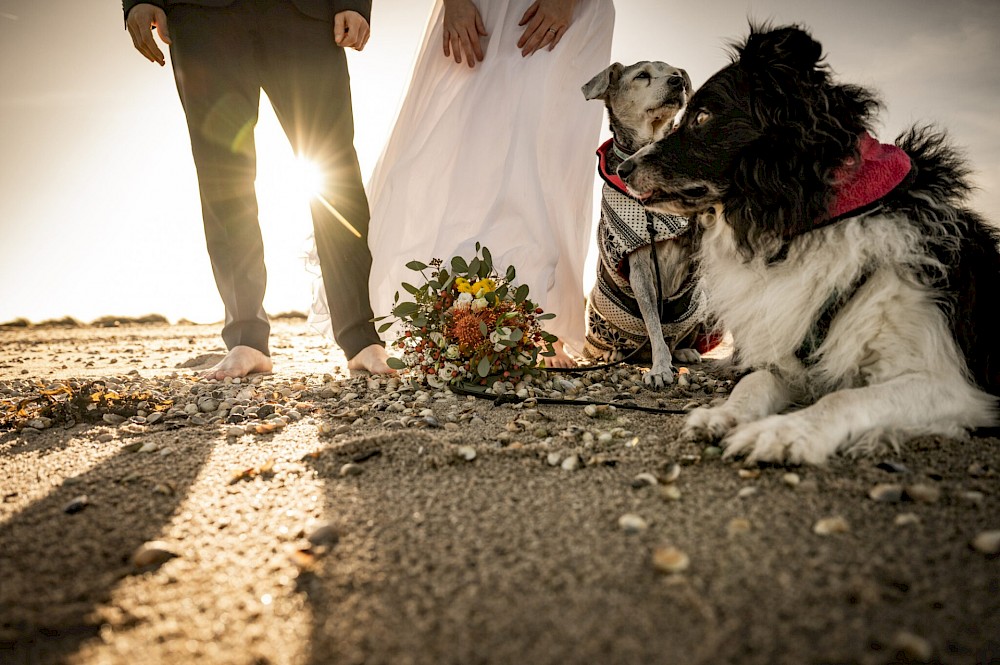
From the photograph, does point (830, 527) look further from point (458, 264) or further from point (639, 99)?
point (639, 99)

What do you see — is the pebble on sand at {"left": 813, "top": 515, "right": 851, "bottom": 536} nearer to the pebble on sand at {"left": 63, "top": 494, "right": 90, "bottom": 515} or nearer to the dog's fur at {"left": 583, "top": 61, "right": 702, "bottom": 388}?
the pebble on sand at {"left": 63, "top": 494, "right": 90, "bottom": 515}

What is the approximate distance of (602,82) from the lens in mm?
4098

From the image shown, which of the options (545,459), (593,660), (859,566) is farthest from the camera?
(545,459)

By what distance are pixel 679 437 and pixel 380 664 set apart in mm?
1499

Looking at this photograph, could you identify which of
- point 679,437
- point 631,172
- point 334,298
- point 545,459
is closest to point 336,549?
point 545,459

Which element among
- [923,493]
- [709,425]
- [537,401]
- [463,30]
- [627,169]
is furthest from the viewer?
[463,30]

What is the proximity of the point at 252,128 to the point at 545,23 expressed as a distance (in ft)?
7.45

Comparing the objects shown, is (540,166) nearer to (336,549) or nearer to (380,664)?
(336,549)

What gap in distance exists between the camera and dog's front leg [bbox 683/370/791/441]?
2.15 metres

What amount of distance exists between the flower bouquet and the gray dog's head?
5.00 feet

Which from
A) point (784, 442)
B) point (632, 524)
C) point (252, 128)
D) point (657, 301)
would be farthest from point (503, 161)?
point (632, 524)

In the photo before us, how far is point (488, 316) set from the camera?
3.37 metres

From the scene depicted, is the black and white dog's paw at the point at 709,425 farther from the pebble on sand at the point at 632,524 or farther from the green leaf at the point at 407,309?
the green leaf at the point at 407,309

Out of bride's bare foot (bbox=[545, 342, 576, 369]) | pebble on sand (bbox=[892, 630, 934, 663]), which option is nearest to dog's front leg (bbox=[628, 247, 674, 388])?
bride's bare foot (bbox=[545, 342, 576, 369])
